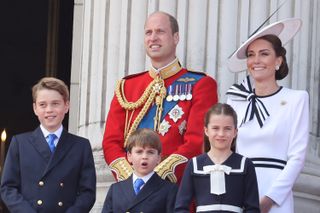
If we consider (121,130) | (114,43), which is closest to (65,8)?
(114,43)

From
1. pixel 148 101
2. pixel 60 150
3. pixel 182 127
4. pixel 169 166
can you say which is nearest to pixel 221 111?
pixel 169 166

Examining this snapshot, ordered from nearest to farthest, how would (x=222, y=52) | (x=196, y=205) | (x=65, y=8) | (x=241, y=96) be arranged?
(x=196, y=205), (x=241, y=96), (x=222, y=52), (x=65, y=8)

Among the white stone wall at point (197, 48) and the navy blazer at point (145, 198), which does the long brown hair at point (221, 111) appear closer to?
the navy blazer at point (145, 198)

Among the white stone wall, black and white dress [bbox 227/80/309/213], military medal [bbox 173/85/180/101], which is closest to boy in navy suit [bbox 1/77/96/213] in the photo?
military medal [bbox 173/85/180/101]

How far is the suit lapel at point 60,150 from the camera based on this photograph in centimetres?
806

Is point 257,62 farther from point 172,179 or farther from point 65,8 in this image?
point 65,8

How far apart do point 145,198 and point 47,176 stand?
2.07 ft

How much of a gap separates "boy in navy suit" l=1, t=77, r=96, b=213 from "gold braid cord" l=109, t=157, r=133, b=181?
8.2 inches

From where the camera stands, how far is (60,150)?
815cm

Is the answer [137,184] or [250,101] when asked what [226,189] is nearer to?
[137,184]

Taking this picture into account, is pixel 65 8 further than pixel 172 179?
Yes

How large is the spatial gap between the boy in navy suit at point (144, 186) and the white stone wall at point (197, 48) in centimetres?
163

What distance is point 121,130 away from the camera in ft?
28.3

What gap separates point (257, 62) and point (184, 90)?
63 centimetres
